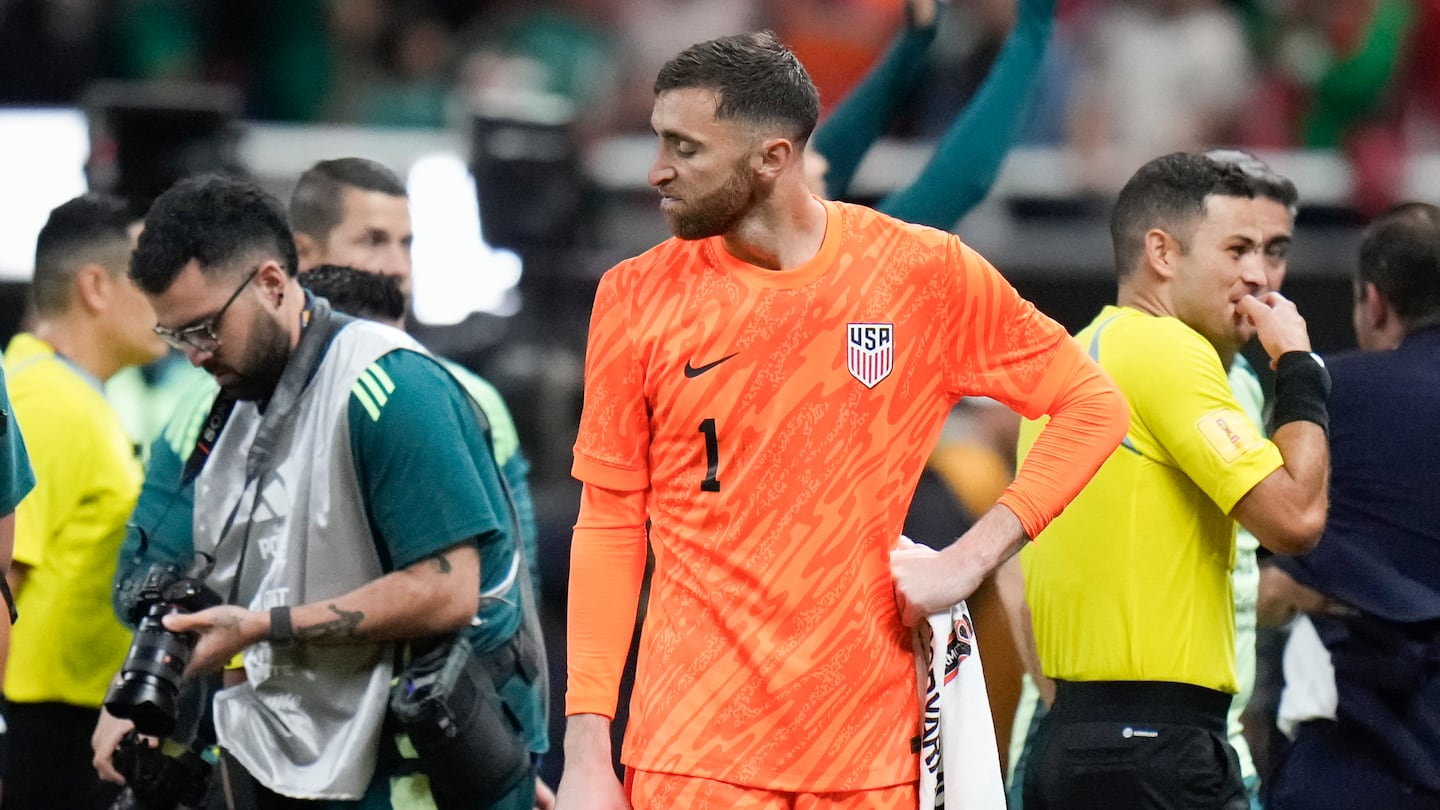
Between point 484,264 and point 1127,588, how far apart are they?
4.33 meters

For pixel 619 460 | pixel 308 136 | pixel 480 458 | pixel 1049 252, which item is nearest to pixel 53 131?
pixel 308 136

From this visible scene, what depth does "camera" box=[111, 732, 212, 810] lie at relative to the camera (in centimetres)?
403

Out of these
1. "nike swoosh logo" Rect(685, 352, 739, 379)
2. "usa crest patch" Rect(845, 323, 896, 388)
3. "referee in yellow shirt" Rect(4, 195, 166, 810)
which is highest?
"usa crest patch" Rect(845, 323, 896, 388)

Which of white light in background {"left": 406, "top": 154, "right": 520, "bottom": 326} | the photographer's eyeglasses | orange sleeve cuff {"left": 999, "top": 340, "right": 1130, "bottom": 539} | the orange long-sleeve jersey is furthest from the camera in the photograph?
white light in background {"left": 406, "top": 154, "right": 520, "bottom": 326}

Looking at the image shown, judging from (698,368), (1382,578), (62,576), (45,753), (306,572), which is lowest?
(45,753)

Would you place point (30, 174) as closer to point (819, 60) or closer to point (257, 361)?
point (819, 60)

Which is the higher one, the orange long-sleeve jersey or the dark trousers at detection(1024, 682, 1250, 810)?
the orange long-sleeve jersey

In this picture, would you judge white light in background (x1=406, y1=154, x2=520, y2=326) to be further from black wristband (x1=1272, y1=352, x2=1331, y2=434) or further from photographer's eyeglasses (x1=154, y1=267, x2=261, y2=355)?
black wristband (x1=1272, y1=352, x2=1331, y2=434)

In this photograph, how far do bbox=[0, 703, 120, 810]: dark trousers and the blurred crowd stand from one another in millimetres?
4810

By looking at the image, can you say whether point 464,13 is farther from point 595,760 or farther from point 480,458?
point 595,760

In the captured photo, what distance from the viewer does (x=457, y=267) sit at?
781 cm

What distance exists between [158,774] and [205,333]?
919 mm

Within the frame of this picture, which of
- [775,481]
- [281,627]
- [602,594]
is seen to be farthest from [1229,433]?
[281,627]

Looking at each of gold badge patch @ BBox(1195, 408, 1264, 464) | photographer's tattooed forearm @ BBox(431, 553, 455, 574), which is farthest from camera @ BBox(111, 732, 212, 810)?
gold badge patch @ BBox(1195, 408, 1264, 464)
